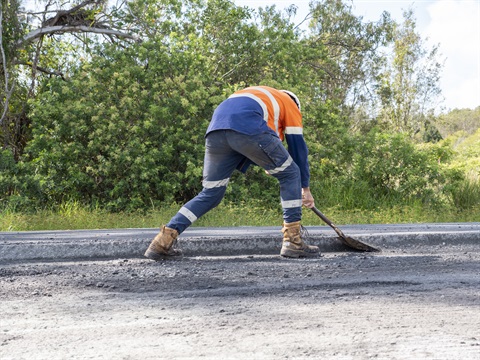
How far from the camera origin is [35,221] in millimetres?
11047

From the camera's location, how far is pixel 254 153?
18.0 feet

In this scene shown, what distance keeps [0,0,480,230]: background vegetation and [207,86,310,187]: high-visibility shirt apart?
5331mm

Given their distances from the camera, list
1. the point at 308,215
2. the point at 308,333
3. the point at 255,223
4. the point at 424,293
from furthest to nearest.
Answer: the point at 308,215 → the point at 255,223 → the point at 424,293 → the point at 308,333

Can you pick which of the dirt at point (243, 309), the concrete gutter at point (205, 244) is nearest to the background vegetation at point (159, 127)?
the concrete gutter at point (205, 244)

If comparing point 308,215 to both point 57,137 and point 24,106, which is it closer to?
point 57,137

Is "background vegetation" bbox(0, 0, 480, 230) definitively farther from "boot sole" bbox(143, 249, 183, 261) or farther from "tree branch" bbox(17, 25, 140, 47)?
"boot sole" bbox(143, 249, 183, 261)

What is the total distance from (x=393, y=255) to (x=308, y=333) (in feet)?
11.1

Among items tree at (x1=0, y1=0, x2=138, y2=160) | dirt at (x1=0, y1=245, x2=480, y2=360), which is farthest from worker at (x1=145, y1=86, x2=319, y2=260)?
tree at (x1=0, y1=0, x2=138, y2=160)

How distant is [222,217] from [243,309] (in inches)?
310

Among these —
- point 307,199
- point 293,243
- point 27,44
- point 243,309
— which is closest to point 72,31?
point 27,44

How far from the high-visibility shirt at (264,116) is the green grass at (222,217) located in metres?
5.04

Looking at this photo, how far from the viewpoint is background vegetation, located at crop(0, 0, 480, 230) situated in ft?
42.8

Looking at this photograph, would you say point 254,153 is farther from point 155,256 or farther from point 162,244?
point 155,256

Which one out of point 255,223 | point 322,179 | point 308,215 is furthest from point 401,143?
point 255,223
